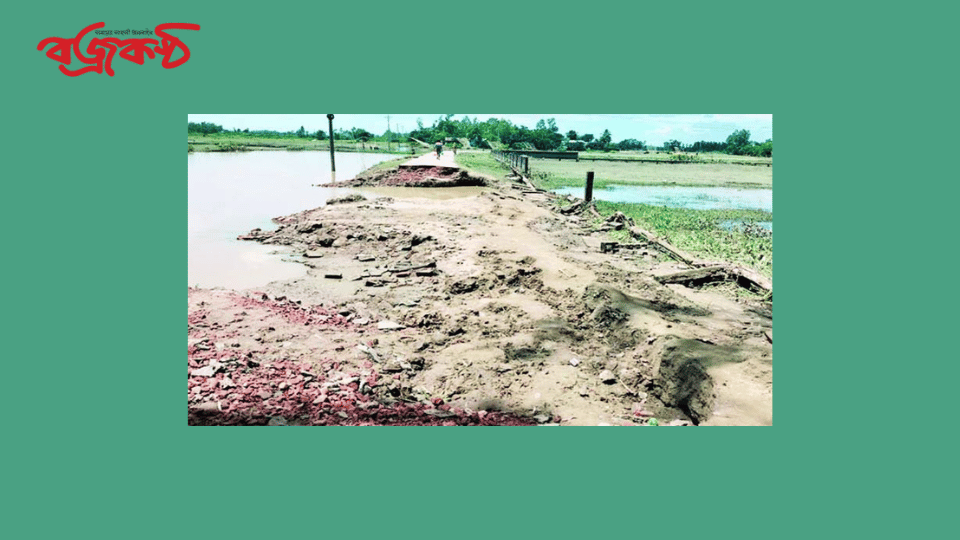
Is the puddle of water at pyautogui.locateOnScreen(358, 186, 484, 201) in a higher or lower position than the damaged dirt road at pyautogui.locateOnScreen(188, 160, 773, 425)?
higher

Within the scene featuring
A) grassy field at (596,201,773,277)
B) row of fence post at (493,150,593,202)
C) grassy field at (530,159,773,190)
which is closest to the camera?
grassy field at (596,201,773,277)

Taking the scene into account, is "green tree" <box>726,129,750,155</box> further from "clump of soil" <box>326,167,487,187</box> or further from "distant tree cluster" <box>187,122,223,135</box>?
"clump of soil" <box>326,167,487,187</box>

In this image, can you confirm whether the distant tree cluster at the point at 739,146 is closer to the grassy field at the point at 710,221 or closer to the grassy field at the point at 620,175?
the grassy field at the point at 710,221

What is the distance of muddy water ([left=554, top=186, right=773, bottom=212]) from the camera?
11437 mm

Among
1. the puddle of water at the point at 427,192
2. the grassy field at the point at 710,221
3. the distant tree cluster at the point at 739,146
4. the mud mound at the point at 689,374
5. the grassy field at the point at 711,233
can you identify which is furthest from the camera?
the puddle of water at the point at 427,192

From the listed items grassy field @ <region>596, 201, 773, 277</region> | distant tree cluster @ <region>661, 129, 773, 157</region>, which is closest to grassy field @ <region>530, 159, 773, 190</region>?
grassy field @ <region>596, 201, 773, 277</region>

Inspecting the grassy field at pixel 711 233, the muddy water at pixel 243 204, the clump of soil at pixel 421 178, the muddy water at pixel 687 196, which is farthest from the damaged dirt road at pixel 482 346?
the clump of soil at pixel 421 178

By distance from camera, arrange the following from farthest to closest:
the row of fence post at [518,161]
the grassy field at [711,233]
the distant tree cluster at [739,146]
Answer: the row of fence post at [518,161] → the grassy field at [711,233] → the distant tree cluster at [739,146]

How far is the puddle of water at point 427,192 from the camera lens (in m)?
17.1

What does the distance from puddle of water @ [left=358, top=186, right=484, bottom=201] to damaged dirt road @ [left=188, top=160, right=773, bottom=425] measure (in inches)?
328

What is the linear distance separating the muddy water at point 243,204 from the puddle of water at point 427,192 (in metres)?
1.14

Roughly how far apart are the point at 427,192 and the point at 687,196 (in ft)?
27.6

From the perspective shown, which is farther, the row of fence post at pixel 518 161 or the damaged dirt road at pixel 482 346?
the row of fence post at pixel 518 161

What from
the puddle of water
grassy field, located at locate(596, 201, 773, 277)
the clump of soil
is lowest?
grassy field, located at locate(596, 201, 773, 277)
